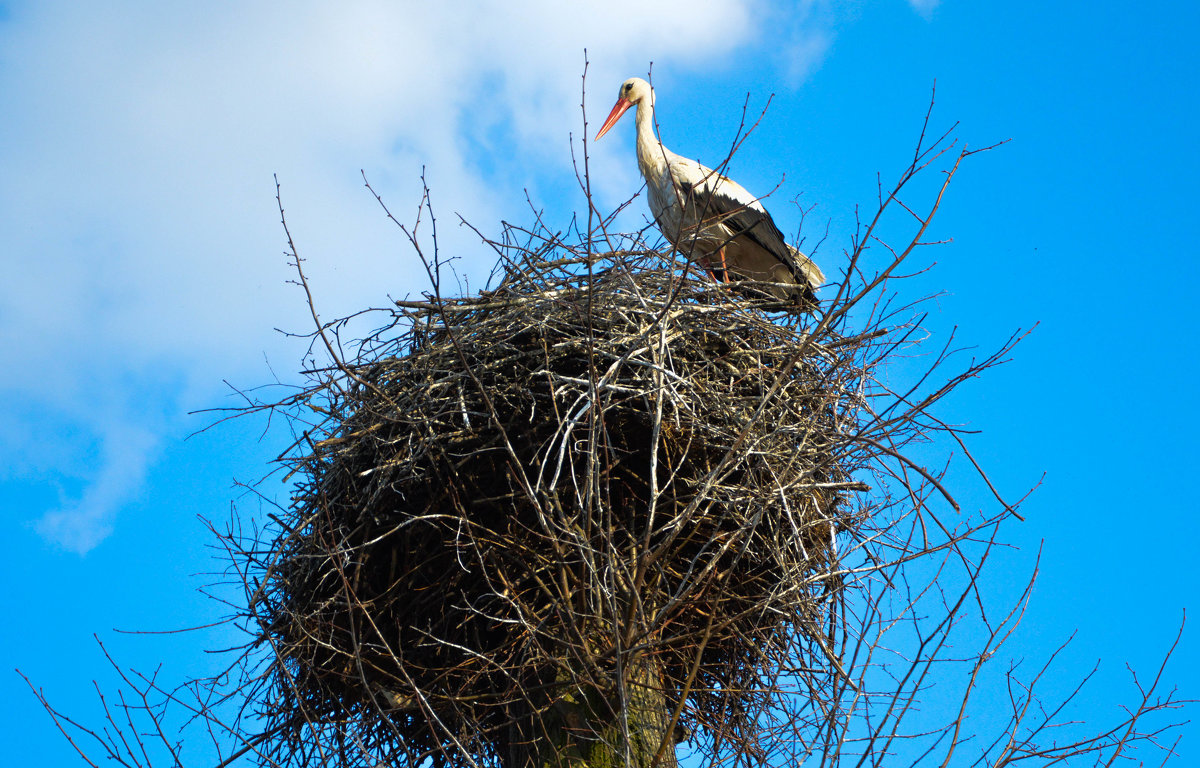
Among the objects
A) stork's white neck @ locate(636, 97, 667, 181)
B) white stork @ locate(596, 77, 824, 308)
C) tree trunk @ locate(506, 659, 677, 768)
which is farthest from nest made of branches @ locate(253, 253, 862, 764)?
stork's white neck @ locate(636, 97, 667, 181)

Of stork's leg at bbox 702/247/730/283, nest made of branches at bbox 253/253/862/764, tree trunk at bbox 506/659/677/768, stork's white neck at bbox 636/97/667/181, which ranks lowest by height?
tree trunk at bbox 506/659/677/768

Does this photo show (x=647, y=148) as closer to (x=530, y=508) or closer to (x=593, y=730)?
(x=530, y=508)

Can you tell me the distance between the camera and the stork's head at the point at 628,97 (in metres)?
7.89

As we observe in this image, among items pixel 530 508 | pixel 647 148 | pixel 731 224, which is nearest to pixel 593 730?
pixel 530 508

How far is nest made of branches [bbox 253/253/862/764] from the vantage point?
13.1ft

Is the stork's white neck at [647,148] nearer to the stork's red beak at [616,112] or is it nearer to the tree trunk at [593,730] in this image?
the stork's red beak at [616,112]

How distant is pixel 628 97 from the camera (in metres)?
8.00

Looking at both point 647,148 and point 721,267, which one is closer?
point 721,267

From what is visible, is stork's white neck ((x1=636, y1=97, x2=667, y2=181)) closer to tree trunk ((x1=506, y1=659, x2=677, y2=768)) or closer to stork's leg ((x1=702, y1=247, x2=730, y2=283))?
stork's leg ((x1=702, y1=247, x2=730, y2=283))

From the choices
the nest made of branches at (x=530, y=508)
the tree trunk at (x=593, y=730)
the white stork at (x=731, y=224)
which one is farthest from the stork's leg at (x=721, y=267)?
the tree trunk at (x=593, y=730)

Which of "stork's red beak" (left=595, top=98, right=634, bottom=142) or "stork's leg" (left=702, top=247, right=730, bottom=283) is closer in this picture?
"stork's leg" (left=702, top=247, right=730, bottom=283)

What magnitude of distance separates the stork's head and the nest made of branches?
370 centimetres

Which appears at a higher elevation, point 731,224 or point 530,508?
point 731,224

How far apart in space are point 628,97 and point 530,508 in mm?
4761
